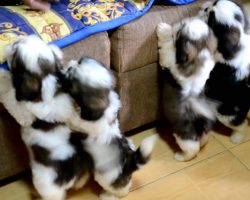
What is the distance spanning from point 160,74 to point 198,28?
340mm

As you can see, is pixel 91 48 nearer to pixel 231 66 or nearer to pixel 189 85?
pixel 189 85

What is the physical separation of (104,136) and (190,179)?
1.73 ft

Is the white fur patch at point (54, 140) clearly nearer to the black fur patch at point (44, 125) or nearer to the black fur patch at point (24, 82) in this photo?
the black fur patch at point (44, 125)

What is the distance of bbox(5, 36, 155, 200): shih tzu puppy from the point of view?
3.89 feet

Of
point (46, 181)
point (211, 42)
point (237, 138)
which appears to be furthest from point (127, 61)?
point (237, 138)

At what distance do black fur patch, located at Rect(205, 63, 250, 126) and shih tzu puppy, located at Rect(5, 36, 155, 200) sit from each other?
0.43 m

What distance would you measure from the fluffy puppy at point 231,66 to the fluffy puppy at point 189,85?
52mm

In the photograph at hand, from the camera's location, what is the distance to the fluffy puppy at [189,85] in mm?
1403

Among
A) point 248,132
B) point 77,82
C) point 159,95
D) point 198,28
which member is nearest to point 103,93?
point 77,82

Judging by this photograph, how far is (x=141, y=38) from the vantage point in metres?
1.52

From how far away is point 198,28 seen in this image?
1398 millimetres

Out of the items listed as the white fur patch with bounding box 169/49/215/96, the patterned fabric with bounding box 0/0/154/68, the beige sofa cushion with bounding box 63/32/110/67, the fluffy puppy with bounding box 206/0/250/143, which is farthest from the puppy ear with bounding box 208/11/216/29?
the beige sofa cushion with bounding box 63/32/110/67

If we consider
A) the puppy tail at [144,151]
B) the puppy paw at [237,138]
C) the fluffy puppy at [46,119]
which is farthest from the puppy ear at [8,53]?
the puppy paw at [237,138]

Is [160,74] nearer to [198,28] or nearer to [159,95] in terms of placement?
[159,95]
